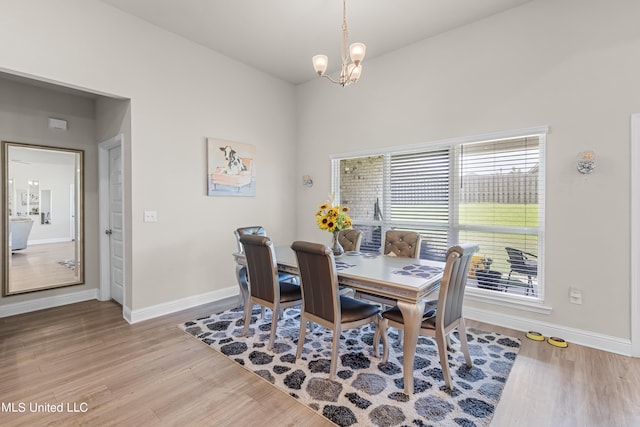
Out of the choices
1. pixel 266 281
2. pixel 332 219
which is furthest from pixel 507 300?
pixel 266 281

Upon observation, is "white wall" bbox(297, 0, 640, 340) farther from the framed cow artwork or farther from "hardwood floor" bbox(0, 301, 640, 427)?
the framed cow artwork

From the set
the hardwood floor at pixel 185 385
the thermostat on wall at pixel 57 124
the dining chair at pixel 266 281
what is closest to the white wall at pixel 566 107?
the hardwood floor at pixel 185 385

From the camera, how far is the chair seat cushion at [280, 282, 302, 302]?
9.22 feet

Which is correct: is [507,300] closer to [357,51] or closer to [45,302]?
[357,51]

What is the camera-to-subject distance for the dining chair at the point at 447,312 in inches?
81.7

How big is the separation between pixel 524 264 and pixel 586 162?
113 centimetres

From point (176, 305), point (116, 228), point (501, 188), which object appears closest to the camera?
point (501, 188)

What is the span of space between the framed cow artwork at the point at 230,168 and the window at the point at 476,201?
166 cm

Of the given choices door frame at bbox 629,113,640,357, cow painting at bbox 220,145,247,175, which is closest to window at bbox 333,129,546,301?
door frame at bbox 629,113,640,357

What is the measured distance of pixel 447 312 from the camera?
7.22ft

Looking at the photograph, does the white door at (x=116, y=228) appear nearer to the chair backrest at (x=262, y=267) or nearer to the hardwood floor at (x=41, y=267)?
the hardwood floor at (x=41, y=267)

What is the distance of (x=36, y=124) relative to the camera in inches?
148

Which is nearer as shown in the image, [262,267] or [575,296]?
[262,267]

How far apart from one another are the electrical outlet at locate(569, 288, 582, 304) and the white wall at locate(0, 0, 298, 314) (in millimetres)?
3829
